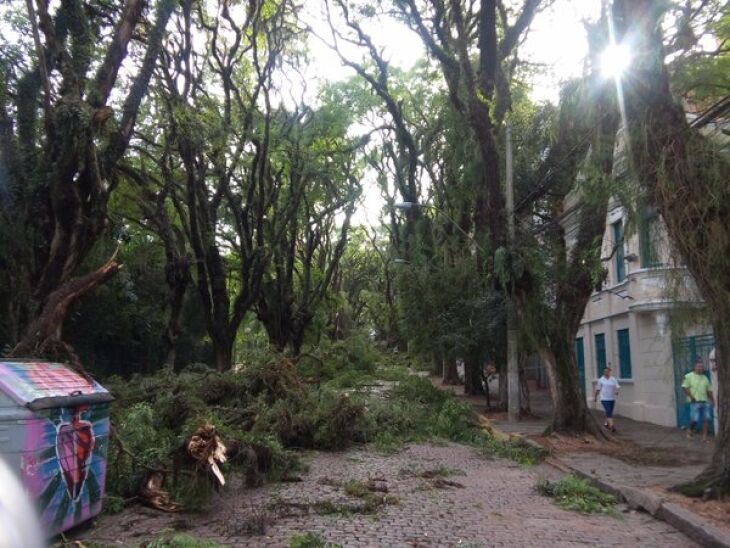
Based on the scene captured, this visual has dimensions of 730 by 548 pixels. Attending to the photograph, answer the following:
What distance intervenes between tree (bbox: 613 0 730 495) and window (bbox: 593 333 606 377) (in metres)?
15.2

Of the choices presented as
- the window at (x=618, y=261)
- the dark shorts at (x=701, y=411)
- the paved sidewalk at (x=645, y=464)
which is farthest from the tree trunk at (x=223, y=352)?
the dark shorts at (x=701, y=411)

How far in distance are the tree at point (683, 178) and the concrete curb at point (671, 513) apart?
61 centimetres

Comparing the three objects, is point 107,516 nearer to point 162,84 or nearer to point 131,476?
point 131,476

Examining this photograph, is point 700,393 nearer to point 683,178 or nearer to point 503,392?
point 683,178

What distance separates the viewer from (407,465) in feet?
39.0

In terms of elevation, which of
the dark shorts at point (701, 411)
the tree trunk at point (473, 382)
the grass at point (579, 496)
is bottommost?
the grass at point (579, 496)

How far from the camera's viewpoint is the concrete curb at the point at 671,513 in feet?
23.1

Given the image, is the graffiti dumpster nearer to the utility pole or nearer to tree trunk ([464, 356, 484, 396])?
the utility pole

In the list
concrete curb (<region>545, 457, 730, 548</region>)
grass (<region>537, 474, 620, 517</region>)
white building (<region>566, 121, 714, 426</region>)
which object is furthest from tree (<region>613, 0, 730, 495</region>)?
grass (<region>537, 474, 620, 517</region>)

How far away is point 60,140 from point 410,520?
8.37 meters

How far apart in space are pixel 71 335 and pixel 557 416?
1725 cm

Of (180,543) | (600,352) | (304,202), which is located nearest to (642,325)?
(600,352)

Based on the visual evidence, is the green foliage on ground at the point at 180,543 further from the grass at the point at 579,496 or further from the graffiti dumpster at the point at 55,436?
the grass at the point at 579,496

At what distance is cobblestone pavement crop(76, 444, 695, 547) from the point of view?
23.3ft
